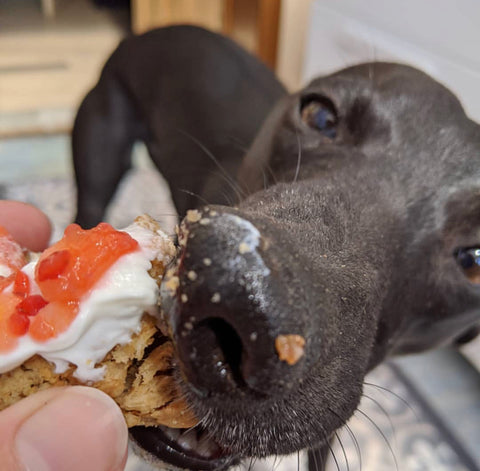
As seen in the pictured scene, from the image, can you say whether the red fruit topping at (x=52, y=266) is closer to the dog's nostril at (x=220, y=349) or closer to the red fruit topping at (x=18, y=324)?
the red fruit topping at (x=18, y=324)

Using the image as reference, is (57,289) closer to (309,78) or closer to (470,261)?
(470,261)

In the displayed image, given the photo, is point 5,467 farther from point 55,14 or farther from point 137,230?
point 55,14

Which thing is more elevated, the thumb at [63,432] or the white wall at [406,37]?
the thumb at [63,432]

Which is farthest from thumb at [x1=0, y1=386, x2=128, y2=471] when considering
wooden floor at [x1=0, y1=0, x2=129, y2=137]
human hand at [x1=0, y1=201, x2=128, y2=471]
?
wooden floor at [x1=0, y1=0, x2=129, y2=137]

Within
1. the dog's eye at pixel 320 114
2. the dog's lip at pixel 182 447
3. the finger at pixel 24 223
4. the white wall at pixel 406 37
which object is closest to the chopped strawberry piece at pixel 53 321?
the dog's lip at pixel 182 447

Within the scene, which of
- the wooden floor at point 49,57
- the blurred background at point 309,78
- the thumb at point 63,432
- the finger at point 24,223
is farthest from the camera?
the wooden floor at point 49,57

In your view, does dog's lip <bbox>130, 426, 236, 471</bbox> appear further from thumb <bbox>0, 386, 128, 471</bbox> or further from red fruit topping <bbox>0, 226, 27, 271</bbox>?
red fruit topping <bbox>0, 226, 27, 271</bbox>

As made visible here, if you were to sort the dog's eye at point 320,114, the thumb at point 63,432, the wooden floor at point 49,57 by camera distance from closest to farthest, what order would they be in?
the thumb at point 63,432
the dog's eye at point 320,114
the wooden floor at point 49,57
